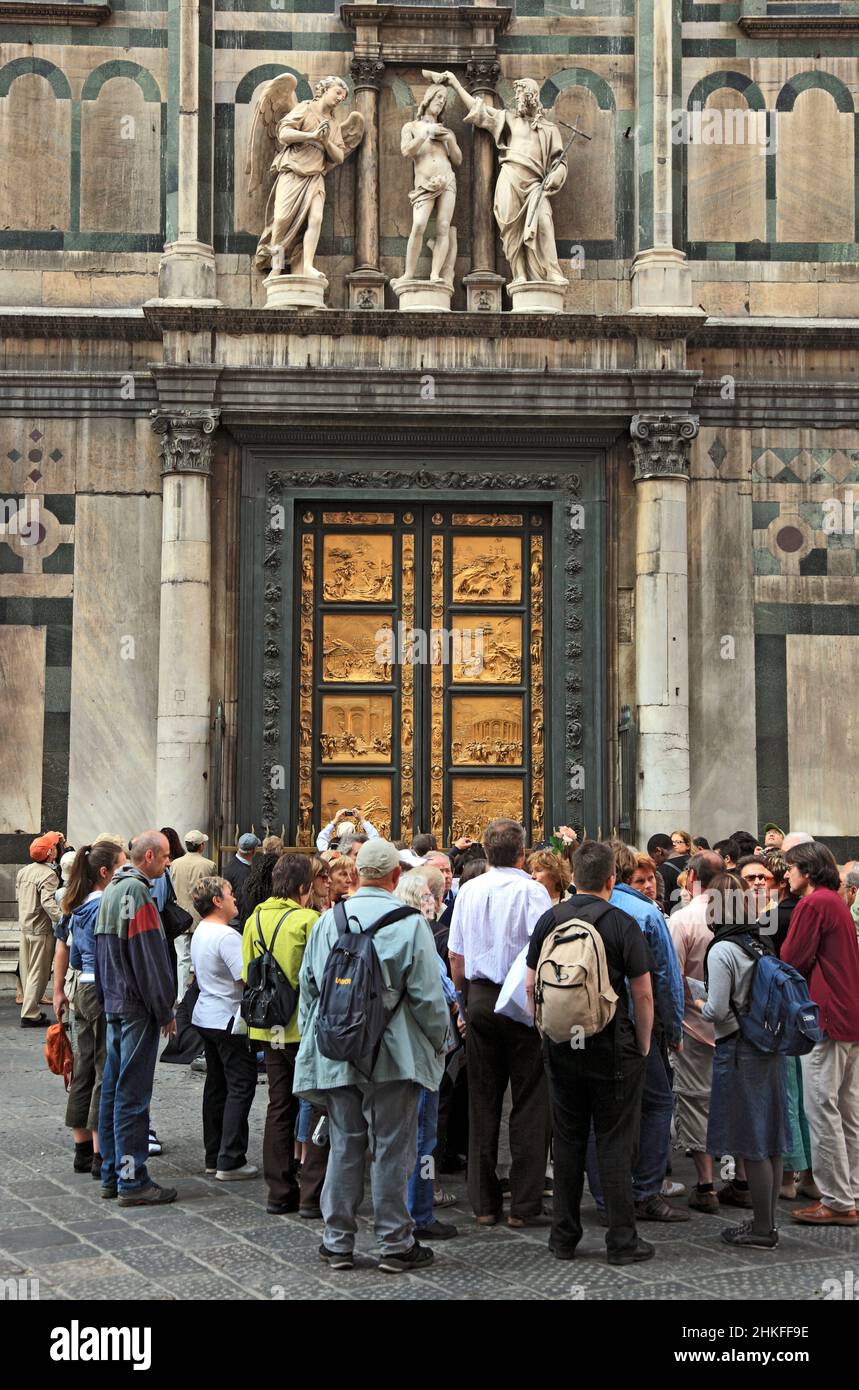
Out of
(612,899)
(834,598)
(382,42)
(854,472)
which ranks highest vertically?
(382,42)

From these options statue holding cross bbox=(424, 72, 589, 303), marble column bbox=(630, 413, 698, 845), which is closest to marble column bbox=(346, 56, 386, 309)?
statue holding cross bbox=(424, 72, 589, 303)

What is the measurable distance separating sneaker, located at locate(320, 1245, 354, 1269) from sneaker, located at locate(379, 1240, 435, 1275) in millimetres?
138

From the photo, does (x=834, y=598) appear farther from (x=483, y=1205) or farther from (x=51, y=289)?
(x=483, y=1205)

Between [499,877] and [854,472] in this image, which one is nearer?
[499,877]

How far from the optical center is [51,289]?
17688mm

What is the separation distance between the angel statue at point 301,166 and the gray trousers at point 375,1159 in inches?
460

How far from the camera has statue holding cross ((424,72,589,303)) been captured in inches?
685

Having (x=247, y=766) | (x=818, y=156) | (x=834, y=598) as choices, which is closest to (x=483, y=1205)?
(x=247, y=766)

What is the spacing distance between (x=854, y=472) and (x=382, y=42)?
22.6 feet

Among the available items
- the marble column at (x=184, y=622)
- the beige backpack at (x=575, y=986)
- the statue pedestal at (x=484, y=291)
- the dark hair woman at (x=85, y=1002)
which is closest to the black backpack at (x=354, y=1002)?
the beige backpack at (x=575, y=986)

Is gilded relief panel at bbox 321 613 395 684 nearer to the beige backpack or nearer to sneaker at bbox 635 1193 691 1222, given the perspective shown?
sneaker at bbox 635 1193 691 1222

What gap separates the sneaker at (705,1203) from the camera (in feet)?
28.2

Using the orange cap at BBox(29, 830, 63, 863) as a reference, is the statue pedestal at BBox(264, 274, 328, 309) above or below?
above

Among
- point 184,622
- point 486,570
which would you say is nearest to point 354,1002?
point 184,622
